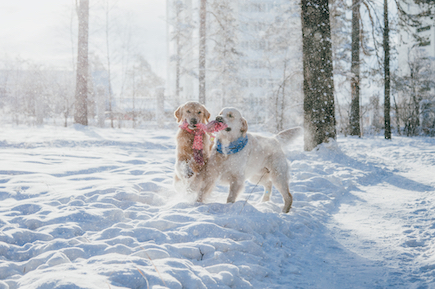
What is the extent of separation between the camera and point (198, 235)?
2.61 metres

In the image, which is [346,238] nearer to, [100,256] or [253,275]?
[253,275]

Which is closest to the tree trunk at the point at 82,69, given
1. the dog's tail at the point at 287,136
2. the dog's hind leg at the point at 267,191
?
the dog's tail at the point at 287,136

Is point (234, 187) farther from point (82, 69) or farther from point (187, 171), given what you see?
point (82, 69)

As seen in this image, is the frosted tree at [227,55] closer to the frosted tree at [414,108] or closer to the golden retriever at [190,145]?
the frosted tree at [414,108]

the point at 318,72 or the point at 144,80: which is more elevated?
the point at 144,80

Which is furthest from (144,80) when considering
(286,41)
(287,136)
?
(287,136)

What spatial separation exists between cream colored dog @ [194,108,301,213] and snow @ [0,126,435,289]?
0.71 ft

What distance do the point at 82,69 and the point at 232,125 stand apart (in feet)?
41.5

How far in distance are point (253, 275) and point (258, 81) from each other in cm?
4438

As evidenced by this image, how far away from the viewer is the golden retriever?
3.78 meters

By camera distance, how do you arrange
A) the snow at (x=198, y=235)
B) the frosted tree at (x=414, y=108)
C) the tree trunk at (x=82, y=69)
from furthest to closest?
the frosted tree at (x=414, y=108) < the tree trunk at (x=82, y=69) < the snow at (x=198, y=235)

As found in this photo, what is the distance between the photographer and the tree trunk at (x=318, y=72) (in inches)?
295

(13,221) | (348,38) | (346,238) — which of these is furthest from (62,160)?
(348,38)

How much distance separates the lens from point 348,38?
19.0 m
